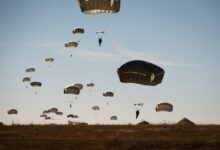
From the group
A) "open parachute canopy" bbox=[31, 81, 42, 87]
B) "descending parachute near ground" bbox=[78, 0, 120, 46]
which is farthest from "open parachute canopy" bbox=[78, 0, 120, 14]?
"open parachute canopy" bbox=[31, 81, 42, 87]

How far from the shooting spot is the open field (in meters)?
27.3

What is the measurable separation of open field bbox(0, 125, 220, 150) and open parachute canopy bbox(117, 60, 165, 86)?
6.00m

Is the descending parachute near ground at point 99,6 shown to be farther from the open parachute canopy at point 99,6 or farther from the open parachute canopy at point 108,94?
the open parachute canopy at point 108,94

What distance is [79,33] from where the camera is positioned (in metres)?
63.8

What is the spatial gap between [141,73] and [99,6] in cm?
915

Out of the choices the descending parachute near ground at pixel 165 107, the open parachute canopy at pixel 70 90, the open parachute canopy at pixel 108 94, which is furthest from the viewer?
the open parachute canopy at pixel 108 94

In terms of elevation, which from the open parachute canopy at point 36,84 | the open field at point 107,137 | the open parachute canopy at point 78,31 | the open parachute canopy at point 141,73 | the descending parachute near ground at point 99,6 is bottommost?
the open field at point 107,137

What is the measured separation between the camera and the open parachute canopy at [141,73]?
126 ft

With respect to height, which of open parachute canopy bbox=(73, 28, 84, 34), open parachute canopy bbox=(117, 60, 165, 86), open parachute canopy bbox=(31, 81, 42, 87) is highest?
open parachute canopy bbox=(73, 28, 84, 34)

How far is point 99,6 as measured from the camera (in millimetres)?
41625

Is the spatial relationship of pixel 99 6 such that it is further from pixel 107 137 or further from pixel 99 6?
pixel 107 137

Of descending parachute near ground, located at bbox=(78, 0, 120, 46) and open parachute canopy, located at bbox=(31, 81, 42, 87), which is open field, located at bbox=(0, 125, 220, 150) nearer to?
descending parachute near ground, located at bbox=(78, 0, 120, 46)

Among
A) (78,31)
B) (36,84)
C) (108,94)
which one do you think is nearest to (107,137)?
(78,31)

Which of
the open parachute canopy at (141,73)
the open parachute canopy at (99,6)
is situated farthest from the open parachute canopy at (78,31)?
the open parachute canopy at (141,73)
